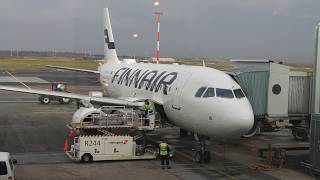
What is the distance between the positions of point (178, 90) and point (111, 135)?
157 inches

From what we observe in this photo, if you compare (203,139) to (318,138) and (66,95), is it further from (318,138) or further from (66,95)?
(66,95)

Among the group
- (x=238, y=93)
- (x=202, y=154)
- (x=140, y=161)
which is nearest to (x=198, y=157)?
(x=202, y=154)

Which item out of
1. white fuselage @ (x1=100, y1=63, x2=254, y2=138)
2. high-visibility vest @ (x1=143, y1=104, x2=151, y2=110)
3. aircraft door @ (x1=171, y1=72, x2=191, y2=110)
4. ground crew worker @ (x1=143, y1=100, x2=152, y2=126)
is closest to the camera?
white fuselage @ (x1=100, y1=63, x2=254, y2=138)

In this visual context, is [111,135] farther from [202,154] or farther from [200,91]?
[200,91]

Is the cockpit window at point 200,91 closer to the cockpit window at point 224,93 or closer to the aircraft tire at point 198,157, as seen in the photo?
the cockpit window at point 224,93

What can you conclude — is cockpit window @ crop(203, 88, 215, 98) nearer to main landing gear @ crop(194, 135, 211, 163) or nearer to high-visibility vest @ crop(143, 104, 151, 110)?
main landing gear @ crop(194, 135, 211, 163)

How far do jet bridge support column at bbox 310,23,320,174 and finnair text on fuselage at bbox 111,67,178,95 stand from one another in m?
6.99

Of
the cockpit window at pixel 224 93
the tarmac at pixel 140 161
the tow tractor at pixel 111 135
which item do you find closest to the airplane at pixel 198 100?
the cockpit window at pixel 224 93

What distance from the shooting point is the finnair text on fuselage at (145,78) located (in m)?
24.5

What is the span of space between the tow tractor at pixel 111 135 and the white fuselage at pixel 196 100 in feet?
4.82

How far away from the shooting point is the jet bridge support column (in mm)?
19516

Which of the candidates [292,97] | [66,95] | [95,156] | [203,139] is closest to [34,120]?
[66,95]

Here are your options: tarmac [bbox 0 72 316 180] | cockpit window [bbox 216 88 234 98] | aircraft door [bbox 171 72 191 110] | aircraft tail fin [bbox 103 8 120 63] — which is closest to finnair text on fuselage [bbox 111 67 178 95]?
aircraft door [bbox 171 72 191 110]

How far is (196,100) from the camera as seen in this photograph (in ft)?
68.5
